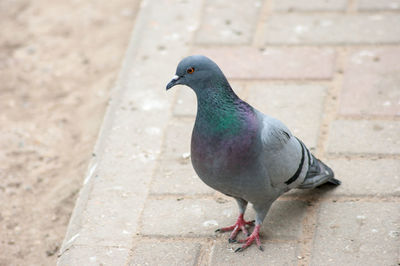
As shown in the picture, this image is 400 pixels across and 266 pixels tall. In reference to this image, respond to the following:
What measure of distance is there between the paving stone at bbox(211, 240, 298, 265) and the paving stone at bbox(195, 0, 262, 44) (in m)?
2.20

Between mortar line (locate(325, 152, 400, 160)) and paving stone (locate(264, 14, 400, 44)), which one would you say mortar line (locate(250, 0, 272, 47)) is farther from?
mortar line (locate(325, 152, 400, 160))

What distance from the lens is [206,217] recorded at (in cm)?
A: 373

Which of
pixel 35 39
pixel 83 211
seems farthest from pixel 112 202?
pixel 35 39

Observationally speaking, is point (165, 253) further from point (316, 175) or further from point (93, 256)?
point (316, 175)

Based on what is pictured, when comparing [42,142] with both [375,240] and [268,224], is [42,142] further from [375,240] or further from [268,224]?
[375,240]

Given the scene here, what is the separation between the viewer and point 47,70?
218 inches

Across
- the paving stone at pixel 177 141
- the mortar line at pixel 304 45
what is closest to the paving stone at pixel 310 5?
the mortar line at pixel 304 45

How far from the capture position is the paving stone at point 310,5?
5.59m

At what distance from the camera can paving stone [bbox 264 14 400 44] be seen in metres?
5.18

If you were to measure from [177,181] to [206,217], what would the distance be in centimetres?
38

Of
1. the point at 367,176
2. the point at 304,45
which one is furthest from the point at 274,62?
the point at 367,176

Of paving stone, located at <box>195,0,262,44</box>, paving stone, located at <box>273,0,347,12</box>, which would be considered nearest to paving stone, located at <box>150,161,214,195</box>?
paving stone, located at <box>195,0,262,44</box>

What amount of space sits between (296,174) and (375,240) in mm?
513

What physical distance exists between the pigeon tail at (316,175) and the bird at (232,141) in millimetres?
224
